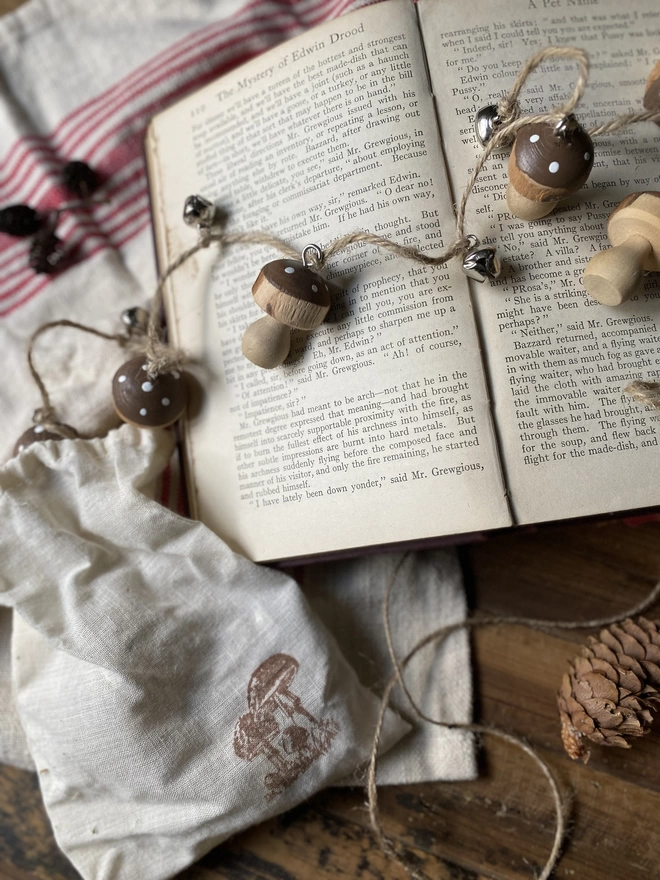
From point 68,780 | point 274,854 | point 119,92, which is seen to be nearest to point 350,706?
point 274,854

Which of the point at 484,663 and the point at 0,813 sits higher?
the point at 484,663

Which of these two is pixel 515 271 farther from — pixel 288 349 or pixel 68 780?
pixel 68 780

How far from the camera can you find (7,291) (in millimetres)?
996

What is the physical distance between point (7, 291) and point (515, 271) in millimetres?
702

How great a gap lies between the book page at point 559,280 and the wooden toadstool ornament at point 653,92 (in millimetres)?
25

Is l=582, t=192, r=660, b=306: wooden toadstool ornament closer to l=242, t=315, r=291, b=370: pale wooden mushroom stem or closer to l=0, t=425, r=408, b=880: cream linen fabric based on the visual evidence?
l=242, t=315, r=291, b=370: pale wooden mushroom stem

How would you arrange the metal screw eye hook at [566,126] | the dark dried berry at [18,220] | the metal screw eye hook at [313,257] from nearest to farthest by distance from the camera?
the metal screw eye hook at [566,126], the metal screw eye hook at [313,257], the dark dried berry at [18,220]

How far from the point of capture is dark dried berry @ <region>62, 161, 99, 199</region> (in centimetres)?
98

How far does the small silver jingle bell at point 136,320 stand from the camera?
0.90 m

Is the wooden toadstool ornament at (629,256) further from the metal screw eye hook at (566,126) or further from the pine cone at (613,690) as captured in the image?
the pine cone at (613,690)

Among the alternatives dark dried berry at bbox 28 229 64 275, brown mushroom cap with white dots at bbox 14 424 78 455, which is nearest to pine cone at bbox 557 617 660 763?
brown mushroom cap with white dots at bbox 14 424 78 455

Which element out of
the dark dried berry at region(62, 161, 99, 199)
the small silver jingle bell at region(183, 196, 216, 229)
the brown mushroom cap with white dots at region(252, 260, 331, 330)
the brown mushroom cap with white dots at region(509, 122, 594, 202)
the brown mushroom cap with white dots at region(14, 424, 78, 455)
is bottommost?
the brown mushroom cap with white dots at region(14, 424, 78, 455)

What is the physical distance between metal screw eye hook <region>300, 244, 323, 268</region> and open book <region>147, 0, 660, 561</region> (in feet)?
0.10

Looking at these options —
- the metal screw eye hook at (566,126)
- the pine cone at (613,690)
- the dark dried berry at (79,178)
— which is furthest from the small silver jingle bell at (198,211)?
the pine cone at (613,690)
